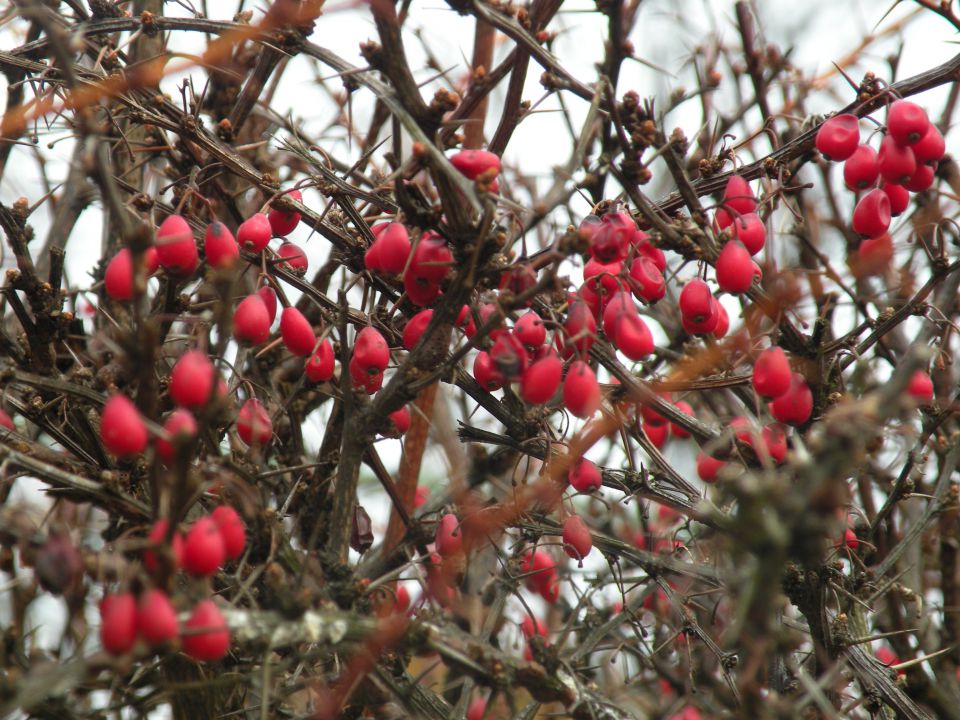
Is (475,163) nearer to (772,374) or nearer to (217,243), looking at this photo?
(217,243)

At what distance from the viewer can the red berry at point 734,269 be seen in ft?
6.45

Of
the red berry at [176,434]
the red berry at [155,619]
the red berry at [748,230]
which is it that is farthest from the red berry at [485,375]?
the red berry at [155,619]

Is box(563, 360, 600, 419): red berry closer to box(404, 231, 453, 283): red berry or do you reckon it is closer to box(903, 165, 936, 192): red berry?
box(404, 231, 453, 283): red berry

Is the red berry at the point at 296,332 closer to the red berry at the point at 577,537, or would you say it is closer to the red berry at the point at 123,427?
the red berry at the point at 123,427

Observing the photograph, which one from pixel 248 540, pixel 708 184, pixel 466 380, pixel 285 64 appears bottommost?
pixel 248 540

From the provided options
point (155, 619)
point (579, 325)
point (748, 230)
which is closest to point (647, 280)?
point (748, 230)

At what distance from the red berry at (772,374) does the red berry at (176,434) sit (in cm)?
115

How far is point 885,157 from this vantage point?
2090 millimetres

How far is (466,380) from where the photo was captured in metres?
2.21

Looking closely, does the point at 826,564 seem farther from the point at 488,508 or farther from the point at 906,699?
the point at 488,508

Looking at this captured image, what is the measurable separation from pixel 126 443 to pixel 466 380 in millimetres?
925

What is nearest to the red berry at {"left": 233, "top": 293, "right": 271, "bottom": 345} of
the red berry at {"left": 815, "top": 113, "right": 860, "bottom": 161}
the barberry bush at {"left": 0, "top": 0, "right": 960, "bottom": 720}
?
the barberry bush at {"left": 0, "top": 0, "right": 960, "bottom": 720}

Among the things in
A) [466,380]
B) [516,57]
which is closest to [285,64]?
[516,57]

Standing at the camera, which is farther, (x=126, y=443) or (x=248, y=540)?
(x=248, y=540)
